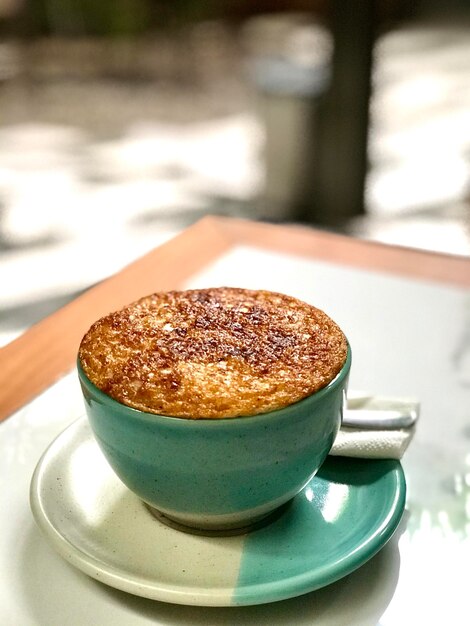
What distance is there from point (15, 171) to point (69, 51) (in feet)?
7.31

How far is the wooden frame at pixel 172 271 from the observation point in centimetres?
64

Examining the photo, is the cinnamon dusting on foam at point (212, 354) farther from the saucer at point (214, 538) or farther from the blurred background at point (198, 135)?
the blurred background at point (198, 135)

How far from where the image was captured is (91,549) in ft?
1.32

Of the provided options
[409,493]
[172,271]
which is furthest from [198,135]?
[409,493]

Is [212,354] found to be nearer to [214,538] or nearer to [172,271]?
[214,538]

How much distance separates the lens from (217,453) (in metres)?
0.37

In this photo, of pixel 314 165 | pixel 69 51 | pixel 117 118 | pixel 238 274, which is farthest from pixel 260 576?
pixel 69 51

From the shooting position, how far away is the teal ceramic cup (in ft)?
1.20

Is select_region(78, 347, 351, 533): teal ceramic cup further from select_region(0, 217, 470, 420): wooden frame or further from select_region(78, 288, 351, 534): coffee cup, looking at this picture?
select_region(0, 217, 470, 420): wooden frame

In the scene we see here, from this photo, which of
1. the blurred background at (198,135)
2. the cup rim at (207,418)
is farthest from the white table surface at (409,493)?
the blurred background at (198,135)

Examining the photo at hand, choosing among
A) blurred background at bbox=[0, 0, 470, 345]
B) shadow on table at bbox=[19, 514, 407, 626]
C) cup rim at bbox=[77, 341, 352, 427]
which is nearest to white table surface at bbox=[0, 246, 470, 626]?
shadow on table at bbox=[19, 514, 407, 626]

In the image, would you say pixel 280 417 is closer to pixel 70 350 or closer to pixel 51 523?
pixel 51 523

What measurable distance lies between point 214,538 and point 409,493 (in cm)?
15

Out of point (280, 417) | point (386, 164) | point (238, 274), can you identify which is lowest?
point (386, 164)
